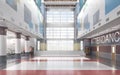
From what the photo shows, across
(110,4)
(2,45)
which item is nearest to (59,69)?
(110,4)

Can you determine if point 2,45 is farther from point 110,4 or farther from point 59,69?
point 110,4

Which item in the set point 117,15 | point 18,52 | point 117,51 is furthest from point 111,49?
point 117,15

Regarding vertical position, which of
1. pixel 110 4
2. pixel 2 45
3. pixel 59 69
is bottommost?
pixel 59 69

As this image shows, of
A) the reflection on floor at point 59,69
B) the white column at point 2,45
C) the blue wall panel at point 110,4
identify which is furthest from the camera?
the white column at point 2,45

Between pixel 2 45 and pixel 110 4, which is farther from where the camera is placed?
pixel 2 45

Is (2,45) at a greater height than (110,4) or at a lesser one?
lesser

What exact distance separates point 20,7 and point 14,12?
333 centimetres

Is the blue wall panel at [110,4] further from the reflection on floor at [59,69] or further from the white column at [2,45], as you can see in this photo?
the white column at [2,45]

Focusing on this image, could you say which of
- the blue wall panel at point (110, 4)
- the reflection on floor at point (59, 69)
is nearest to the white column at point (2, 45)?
the reflection on floor at point (59, 69)

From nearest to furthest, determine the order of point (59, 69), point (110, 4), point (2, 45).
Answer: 1. point (110, 4)
2. point (59, 69)
3. point (2, 45)

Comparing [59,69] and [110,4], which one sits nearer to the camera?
[110,4]

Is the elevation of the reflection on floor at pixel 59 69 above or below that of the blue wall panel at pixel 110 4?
below

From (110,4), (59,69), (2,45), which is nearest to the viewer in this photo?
(110,4)

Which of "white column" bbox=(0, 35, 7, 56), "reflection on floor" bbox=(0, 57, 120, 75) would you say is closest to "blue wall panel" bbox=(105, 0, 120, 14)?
"reflection on floor" bbox=(0, 57, 120, 75)
